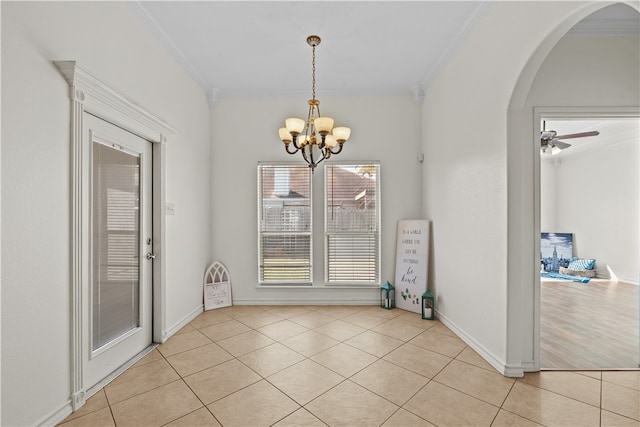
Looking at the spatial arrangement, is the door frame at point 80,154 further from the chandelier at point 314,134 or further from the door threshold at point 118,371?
the chandelier at point 314,134

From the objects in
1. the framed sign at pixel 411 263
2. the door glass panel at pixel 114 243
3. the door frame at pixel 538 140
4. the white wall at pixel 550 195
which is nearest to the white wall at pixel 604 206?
the white wall at pixel 550 195

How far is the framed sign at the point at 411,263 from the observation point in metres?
3.87

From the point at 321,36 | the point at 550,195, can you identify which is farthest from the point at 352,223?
the point at 550,195

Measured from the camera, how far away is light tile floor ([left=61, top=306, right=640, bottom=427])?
1869 mm

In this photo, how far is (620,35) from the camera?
2.50 metres

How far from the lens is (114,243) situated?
249cm

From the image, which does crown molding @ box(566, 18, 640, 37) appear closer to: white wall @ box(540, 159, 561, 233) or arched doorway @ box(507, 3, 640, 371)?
arched doorway @ box(507, 3, 640, 371)

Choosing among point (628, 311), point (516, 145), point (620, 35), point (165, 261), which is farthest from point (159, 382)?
point (628, 311)

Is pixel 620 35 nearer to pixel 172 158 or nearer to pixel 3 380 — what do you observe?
pixel 172 158

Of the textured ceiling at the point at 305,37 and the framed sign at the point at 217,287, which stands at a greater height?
the textured ceiling at the point at 305,37

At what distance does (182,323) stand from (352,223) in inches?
98.5

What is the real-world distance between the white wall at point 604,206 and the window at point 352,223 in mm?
5417

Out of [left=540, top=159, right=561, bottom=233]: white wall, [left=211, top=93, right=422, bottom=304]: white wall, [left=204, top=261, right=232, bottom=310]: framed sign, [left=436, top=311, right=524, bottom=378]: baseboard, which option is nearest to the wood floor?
[left=436, top=311, right=524, bottom=378]: baseboard

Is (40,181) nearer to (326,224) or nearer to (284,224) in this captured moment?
(284,224)
